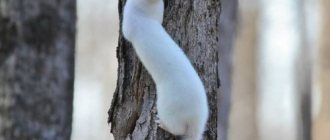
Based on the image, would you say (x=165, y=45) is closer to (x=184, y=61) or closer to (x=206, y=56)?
(x=184, y=61)

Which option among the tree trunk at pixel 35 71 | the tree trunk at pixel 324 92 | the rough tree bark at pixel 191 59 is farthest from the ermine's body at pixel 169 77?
the tree trunk at pixel 324 92

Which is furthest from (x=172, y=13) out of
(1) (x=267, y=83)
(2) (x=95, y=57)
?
(1) (x=267, y=83)

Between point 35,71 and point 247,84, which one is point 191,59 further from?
point 247,84

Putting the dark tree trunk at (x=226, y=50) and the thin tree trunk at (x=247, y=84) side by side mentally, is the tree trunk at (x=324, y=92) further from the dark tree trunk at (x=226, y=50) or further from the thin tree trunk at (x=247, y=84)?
the thin tree trunk at (x=247, y=84)

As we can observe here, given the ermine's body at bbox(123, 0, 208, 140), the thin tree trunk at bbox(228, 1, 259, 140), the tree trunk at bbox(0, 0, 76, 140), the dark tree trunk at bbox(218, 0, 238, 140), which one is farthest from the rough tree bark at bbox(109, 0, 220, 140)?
the thin tree trunk at bbox(228, 1, 259, 140)

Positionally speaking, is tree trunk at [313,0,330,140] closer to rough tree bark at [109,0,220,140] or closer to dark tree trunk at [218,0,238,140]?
dark tree trunk at [218,0,238,140]

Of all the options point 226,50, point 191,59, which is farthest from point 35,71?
point 226,50
